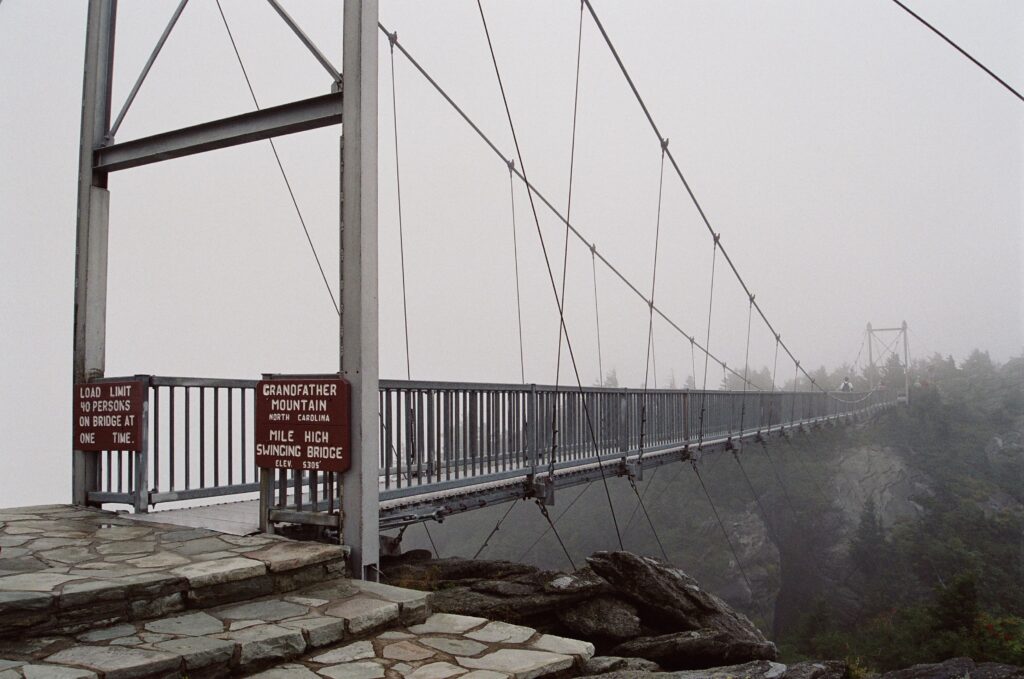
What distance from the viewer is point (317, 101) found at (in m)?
4.41

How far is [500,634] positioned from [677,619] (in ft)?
8.88

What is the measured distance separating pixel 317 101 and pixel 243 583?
8.66ft

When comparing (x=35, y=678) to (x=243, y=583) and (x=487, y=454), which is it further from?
(x=487, y=454)

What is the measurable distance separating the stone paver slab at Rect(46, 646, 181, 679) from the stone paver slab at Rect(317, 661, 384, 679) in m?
0.53

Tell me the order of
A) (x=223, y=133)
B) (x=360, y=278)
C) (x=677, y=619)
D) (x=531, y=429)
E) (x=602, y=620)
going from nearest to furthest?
(x=360, y=278) < (x=223, y=133) < (x=602, y=620) < (x=677, y=619) < (x=531, y=429)

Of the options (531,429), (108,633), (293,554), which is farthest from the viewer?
(531,429)

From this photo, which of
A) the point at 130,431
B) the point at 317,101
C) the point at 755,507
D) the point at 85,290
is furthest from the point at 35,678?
the point at 755,507

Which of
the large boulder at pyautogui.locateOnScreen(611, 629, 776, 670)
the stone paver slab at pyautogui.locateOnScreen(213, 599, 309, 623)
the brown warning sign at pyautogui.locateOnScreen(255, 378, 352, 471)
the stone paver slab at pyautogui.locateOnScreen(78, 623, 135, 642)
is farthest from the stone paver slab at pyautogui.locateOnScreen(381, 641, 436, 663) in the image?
the large boulder at pyautogui.locateOnScreen(611, 629, 776, 670)

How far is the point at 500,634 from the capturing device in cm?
338

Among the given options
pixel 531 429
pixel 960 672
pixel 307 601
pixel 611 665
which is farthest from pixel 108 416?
pixel 960 672

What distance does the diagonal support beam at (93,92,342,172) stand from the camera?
14.5 feet

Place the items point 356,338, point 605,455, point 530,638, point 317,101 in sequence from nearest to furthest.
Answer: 1. point 530,638
2. point 356,338
3. point 317,101
4. point 605,455

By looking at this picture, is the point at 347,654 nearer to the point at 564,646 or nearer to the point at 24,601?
the point at 564,646

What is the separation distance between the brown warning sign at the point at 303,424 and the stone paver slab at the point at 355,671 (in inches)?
51.0
